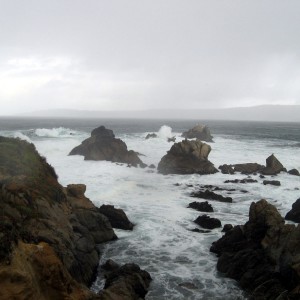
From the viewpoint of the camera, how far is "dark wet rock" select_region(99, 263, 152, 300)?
11.9m

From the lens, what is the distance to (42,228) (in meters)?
13.7

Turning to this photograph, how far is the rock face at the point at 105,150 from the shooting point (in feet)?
151

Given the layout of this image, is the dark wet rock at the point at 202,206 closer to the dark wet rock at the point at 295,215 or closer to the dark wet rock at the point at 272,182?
the dark wet rock at the point at 295,215

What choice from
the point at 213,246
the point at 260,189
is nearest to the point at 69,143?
the point at 260,189

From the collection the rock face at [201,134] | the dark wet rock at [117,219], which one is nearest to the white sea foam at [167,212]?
the dark wet rock at [117,219]

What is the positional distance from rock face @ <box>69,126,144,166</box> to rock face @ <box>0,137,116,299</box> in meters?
24.2

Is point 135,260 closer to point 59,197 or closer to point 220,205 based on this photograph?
point 59,197

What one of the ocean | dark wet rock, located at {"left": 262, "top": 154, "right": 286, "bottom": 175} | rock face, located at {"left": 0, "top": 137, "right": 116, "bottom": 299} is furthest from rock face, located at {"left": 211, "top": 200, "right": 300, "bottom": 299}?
dark wet rock, located at {"left": 262, "top": 154, "right": 286, "bottom": 175}

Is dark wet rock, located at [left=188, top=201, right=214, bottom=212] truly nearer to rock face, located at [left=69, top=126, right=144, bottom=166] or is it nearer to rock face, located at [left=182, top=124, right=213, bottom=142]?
rock face, located at [left=69, top=126, right=144, bottom=166]

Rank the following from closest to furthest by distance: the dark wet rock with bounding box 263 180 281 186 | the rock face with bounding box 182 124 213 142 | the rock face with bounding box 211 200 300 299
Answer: the rock face with bounding box 211 200 300 299
the dark wet rock with bounding box 263 180 281 186
the rock face with bounding box 182 124 213 142

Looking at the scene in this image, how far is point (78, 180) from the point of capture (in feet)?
110

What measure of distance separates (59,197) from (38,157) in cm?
338

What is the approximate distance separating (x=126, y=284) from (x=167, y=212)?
40.0ft

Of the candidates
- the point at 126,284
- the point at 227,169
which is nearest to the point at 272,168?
the point at 227,169
